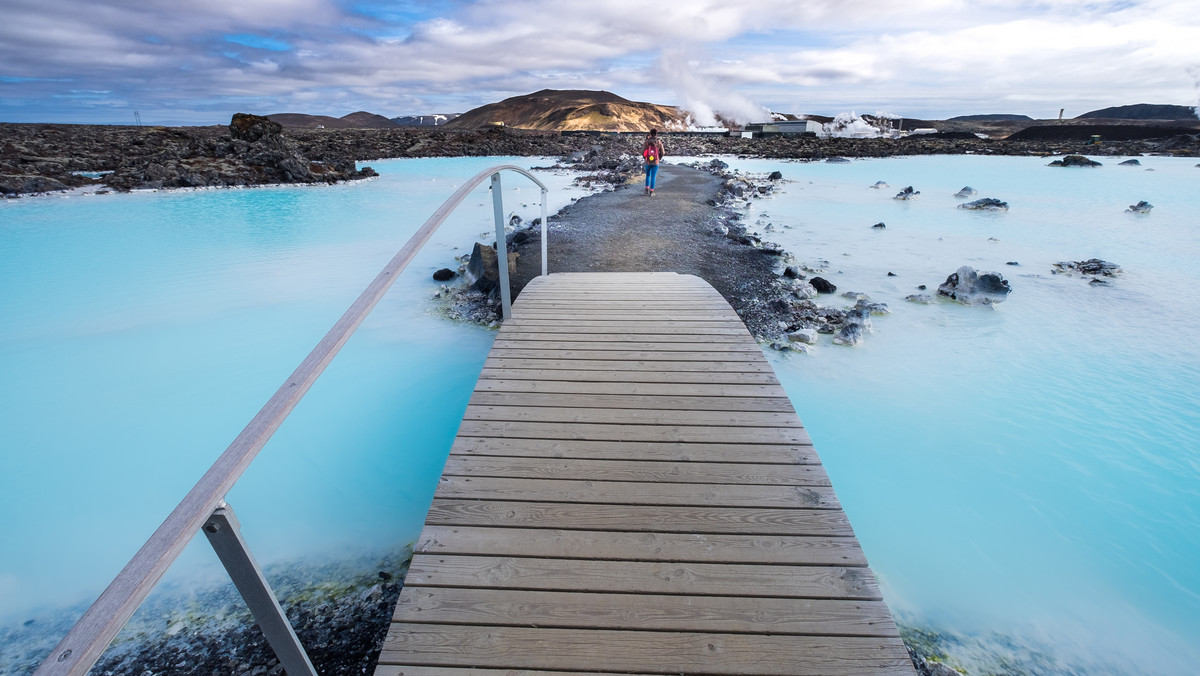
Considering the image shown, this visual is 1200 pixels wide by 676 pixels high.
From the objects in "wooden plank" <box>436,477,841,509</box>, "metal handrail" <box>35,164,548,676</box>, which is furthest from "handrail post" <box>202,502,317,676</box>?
"wooden plank" <box>436,477,841,509</box>

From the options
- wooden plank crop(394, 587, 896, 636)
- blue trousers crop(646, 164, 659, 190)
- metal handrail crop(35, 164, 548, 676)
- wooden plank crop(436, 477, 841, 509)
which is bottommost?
wooden plank crop(394, 587, 896, 636)

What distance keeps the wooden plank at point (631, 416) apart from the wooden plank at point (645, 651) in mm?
1264

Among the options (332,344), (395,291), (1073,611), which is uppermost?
(332,344)

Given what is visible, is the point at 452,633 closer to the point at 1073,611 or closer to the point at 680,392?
the point at 680,392

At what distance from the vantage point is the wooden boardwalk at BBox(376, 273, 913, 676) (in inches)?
65.0

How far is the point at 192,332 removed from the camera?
7.39m

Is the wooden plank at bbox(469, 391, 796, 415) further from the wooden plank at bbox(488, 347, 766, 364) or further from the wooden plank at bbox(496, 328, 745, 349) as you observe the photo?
the wooden plank at bbox(496, 328, 745, 349)

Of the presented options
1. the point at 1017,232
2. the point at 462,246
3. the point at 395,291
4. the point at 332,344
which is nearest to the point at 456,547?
the point at 332,344

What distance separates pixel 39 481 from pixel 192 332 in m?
3.49

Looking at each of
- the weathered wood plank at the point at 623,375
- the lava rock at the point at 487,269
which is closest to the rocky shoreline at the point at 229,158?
the lava rock at the point at 487,269

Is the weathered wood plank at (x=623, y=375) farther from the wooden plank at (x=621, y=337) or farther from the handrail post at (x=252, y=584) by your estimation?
the handrail post at (x=252, y=584)

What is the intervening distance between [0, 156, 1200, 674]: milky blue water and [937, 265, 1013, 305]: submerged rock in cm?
20

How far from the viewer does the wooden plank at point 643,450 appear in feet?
8.41

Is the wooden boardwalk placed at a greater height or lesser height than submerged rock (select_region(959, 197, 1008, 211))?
lesser
